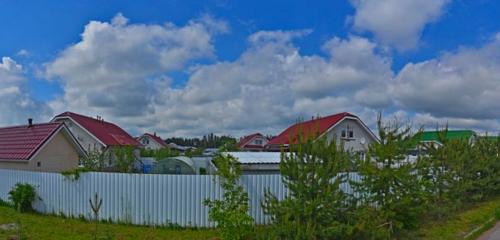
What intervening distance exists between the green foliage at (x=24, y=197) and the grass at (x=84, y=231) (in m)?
1.16

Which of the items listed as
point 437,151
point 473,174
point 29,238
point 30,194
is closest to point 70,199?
point 30,194

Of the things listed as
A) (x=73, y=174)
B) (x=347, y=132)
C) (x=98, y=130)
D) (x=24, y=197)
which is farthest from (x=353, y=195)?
(x=98, y=130)

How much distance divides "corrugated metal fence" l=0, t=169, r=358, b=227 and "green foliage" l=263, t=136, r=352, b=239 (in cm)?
279

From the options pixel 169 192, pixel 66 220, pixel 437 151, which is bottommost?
pixel 66 220

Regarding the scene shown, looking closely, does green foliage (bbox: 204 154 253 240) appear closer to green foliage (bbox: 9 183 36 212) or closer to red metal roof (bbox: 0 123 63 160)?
green foliage (bbox: 9 183 36 212)

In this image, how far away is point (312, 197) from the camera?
7.43m

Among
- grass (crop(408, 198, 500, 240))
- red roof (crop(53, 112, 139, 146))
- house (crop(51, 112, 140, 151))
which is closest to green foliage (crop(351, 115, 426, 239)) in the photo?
grass (crop(408, 198, 500, 240))

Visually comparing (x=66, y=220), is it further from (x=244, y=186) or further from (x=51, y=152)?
(x=51, y=152)

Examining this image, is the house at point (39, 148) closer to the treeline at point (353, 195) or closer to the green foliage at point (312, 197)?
the treeline at point (353, 195)

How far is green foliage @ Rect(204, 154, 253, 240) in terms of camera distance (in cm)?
857

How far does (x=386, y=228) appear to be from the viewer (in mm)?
8633

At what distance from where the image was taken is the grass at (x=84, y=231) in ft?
30.6

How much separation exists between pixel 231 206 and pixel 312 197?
2.31 m

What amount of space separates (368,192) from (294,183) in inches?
93.9
